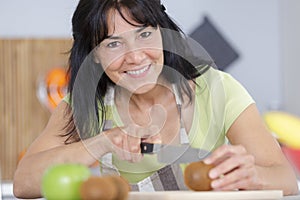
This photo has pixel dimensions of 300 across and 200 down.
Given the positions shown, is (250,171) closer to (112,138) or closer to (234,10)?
(112,138)


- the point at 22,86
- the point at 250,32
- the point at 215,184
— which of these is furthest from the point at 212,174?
the point at 250,32

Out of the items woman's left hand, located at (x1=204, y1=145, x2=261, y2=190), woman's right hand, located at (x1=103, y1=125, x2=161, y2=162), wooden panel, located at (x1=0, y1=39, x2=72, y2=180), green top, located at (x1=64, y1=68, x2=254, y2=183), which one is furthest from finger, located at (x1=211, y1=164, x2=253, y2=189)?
wooden panel, located at (x1=0, y1=39, x2=72, y2=180)

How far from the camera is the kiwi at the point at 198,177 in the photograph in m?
1.03

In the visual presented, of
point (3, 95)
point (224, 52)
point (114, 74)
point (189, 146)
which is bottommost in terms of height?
point (3, 95)

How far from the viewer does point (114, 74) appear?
154cm

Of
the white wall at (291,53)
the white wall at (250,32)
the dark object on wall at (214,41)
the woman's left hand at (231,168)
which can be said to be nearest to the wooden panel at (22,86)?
the white wall at (250,32)

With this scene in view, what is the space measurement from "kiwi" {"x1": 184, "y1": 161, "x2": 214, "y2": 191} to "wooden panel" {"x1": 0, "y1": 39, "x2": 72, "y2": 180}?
2.42 m

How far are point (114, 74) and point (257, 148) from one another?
0.34 meters

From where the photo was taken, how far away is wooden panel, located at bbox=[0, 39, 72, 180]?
3404 mm

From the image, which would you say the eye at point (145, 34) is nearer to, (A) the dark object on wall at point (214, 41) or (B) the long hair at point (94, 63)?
(B) the long hair at point (94, 63)

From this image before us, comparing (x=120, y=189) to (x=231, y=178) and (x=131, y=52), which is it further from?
(x=131, y=52)

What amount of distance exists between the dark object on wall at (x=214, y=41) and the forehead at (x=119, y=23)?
2.15 m

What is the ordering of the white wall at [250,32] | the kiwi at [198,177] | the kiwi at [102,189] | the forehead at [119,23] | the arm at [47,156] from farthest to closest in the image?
1. the white wall at [250,32]
2. the forehead at [119,23]
3. the arm at [47,156]
4. the kiwi at [198,177]
5. the kiwi at [102,189]

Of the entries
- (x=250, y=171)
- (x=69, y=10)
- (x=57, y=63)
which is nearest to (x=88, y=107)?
(x=250, y=171)
